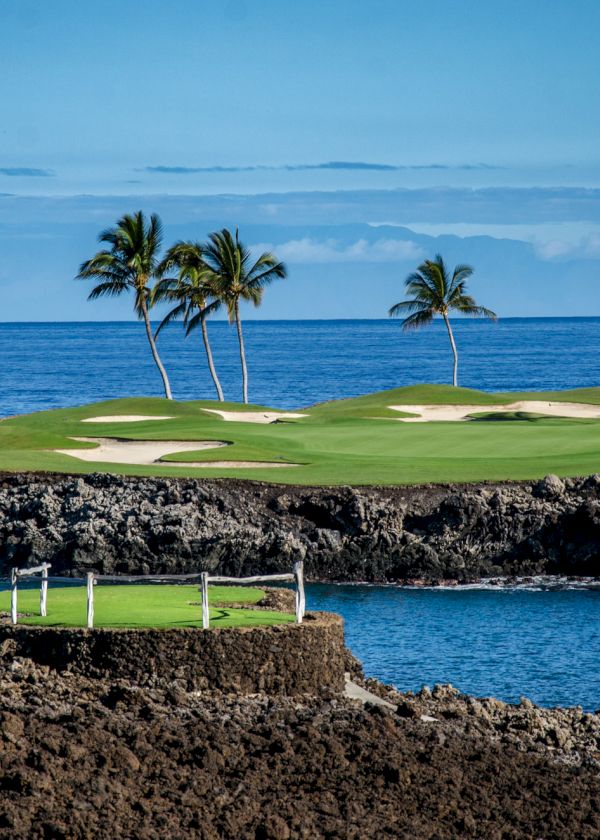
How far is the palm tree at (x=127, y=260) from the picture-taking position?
62406 millimetres

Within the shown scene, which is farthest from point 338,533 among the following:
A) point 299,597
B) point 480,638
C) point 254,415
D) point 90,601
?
point 254,415

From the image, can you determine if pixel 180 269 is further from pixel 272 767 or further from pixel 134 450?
pixel 272 767

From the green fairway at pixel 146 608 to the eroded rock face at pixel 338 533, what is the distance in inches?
359

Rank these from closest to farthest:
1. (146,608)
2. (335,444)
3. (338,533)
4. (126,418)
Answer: (146,608), (338,533), (335,444), (126,418)

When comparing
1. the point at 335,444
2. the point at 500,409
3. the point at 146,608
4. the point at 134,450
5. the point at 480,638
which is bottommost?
the point at 480,638

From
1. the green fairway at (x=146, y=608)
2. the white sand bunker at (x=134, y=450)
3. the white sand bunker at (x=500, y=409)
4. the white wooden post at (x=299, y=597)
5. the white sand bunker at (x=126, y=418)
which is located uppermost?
the white sand bunker at (x=500, y=409)

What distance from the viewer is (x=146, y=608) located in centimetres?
2023

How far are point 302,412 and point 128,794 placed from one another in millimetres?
46251

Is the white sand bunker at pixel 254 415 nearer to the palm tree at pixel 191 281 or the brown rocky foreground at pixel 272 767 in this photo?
the palm tree at pixel 191 281

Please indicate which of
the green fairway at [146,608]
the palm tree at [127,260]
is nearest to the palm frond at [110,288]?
the palm tree at [127,260]

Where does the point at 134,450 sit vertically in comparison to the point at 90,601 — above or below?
above

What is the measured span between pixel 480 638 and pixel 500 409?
1307 inches

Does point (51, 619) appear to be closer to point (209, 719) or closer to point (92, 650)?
point (92, 650)

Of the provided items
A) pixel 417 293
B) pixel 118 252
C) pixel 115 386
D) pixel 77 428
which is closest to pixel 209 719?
pixel 77 428
